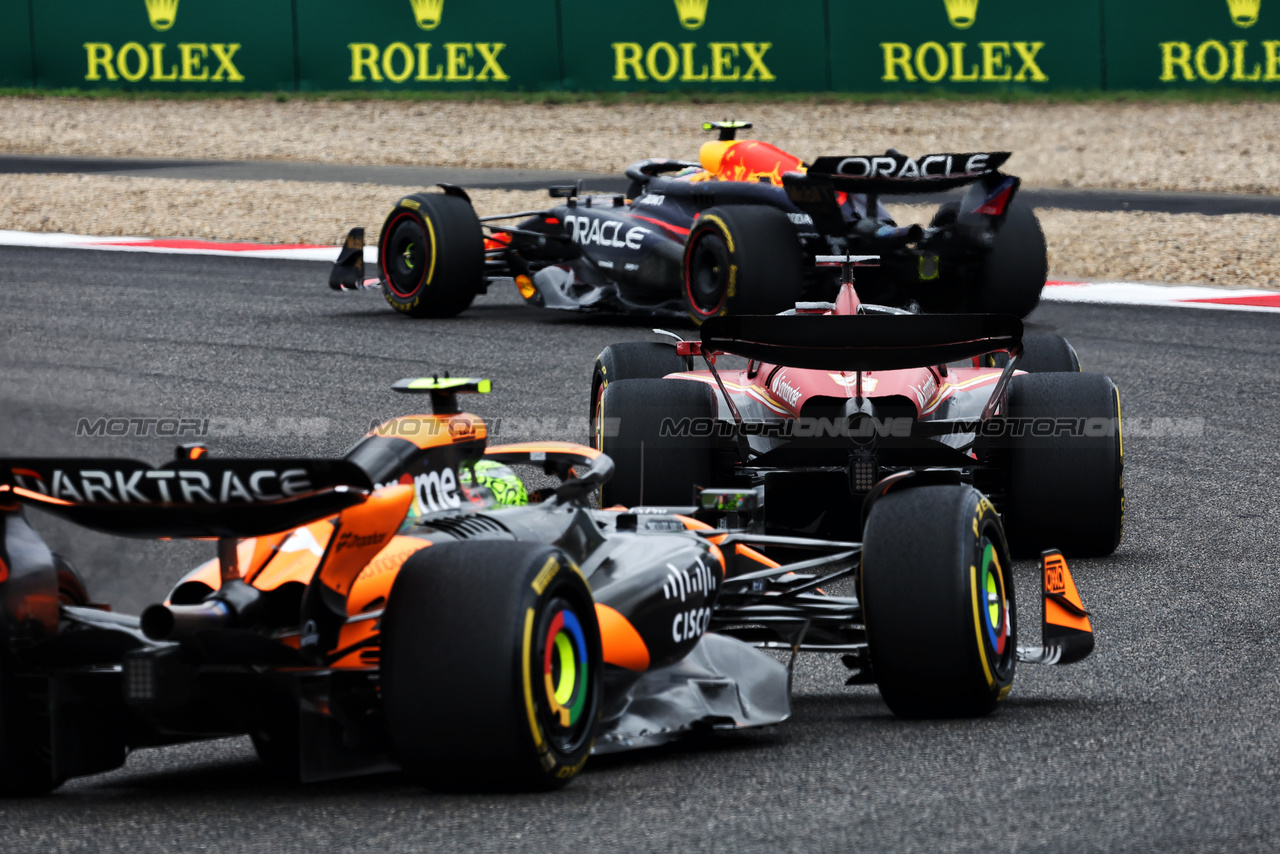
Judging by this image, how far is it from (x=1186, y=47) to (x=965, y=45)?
9.27ft

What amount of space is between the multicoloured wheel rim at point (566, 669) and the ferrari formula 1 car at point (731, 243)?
20.2 ft

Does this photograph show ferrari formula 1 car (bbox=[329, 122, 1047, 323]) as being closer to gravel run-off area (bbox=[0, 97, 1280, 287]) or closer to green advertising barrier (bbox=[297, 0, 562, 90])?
gravel run-off area (bbox=[0, 97, 1280, 287])

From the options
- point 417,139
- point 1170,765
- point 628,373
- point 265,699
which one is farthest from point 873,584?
point 417,139

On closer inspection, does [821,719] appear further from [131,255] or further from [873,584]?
[131,255]

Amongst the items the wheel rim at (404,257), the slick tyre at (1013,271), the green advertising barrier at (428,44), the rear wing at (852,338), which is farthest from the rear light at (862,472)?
the green advertising barrier at (428,44)

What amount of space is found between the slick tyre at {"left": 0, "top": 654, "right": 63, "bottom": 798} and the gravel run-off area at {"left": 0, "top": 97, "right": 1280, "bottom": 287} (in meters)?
13.6

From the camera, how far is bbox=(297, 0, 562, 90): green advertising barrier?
28141mm

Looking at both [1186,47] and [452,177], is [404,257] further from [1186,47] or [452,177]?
[1186,47]

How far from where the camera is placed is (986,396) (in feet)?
25.5

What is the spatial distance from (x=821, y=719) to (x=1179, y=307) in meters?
10.7

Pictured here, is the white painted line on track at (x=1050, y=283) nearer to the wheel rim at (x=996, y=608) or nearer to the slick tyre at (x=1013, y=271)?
the slick tyre at (x=1013, y=271)
